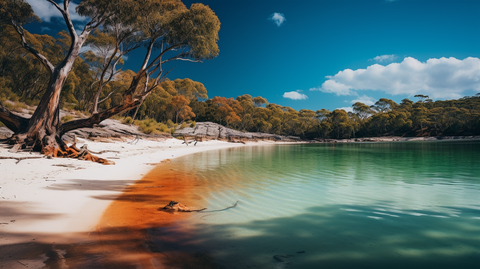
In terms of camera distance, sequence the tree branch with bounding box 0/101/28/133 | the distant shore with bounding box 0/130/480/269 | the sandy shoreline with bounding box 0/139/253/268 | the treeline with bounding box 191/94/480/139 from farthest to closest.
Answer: the treeline with bounding box 191/94/480/139 → the tree branch with bounding box 0/101/28/133 → the sandy shoreline with bounding box 0/139/253/268 → the distant shore with bounding box 0/130/480/269

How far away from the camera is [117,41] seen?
38.2 ft

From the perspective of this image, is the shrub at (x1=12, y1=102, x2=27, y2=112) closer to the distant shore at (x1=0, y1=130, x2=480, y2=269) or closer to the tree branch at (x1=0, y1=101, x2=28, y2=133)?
the tree branch at (x1=0, y1=101, x2=28, y2=133)

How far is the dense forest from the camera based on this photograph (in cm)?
2344

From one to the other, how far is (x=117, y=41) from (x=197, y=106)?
45786 mm

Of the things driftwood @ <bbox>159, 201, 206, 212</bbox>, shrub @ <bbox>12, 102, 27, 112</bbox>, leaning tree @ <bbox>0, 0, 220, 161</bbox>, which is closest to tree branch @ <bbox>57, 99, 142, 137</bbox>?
leaning tree @ <bbox>0, 0, 220, 161</bbox>

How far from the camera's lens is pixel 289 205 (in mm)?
4871

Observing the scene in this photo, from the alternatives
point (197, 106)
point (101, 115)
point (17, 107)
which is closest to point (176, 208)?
point (101, 115)

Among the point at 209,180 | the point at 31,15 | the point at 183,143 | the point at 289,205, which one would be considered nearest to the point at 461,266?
the point at 289,205

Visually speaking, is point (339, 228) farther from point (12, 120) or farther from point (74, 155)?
point (12, 120)

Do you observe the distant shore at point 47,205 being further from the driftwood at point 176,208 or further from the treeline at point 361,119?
the treeline at point 361,119

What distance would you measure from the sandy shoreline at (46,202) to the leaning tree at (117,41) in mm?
2062

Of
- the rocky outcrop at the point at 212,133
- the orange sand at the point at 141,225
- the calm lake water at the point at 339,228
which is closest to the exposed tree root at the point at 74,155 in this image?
the orange sand at the point at 141,225

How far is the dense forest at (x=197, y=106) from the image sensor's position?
2344cm

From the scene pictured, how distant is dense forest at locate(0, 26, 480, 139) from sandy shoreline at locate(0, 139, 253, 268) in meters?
14.7
